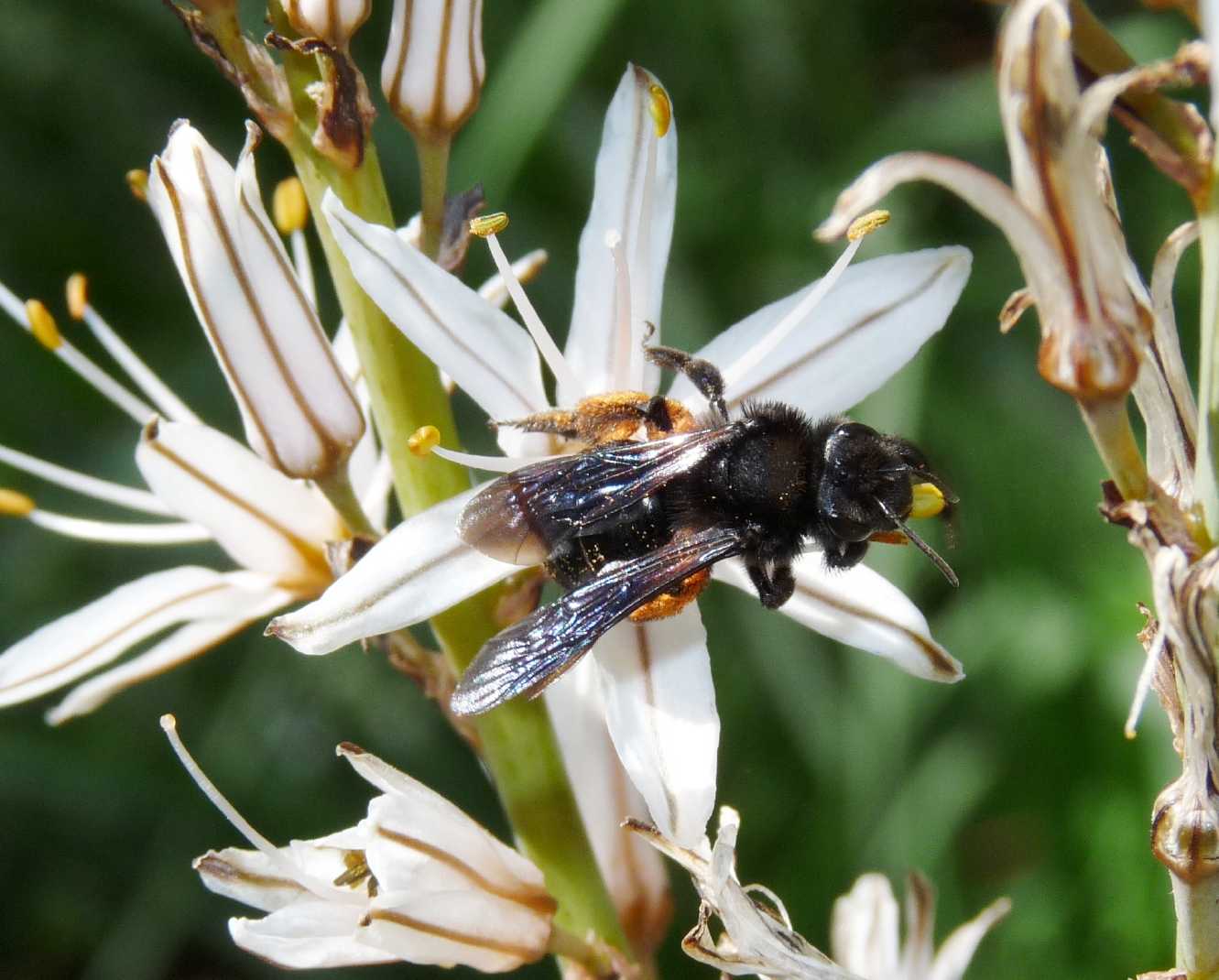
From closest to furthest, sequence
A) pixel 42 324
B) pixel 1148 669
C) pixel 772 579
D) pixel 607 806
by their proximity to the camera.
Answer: pixel 1148 669 → pixel 772 579 → pixel 607 806 → pixel 42 324

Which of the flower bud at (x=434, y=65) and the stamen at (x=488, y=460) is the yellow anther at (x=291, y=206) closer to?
the flower bud at (x=434, y=65)

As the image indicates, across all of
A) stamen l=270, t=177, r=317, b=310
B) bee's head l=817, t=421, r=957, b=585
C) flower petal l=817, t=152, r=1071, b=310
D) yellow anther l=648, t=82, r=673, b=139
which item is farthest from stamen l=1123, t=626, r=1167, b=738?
stamen l=270, t=177, r=317, b=310

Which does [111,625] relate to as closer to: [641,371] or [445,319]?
[445,319]

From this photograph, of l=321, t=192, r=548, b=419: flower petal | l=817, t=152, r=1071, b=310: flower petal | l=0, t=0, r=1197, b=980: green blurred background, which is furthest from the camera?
l=0, t=0, r=1197, b=980: green blurred background

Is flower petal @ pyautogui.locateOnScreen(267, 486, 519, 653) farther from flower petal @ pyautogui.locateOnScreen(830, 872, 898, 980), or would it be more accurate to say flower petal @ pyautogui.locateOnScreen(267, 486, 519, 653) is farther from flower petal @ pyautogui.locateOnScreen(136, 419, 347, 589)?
flower petal @ pyautogui.locateOnScreen(830, 872, 898, 980)

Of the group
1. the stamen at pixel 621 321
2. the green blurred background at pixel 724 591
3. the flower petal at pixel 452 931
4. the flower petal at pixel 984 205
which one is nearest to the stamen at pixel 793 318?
the stamen at pixel 621 321

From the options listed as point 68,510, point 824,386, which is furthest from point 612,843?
point 68,510

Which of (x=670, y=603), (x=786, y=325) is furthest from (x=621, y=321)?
(x=670, y=603)
